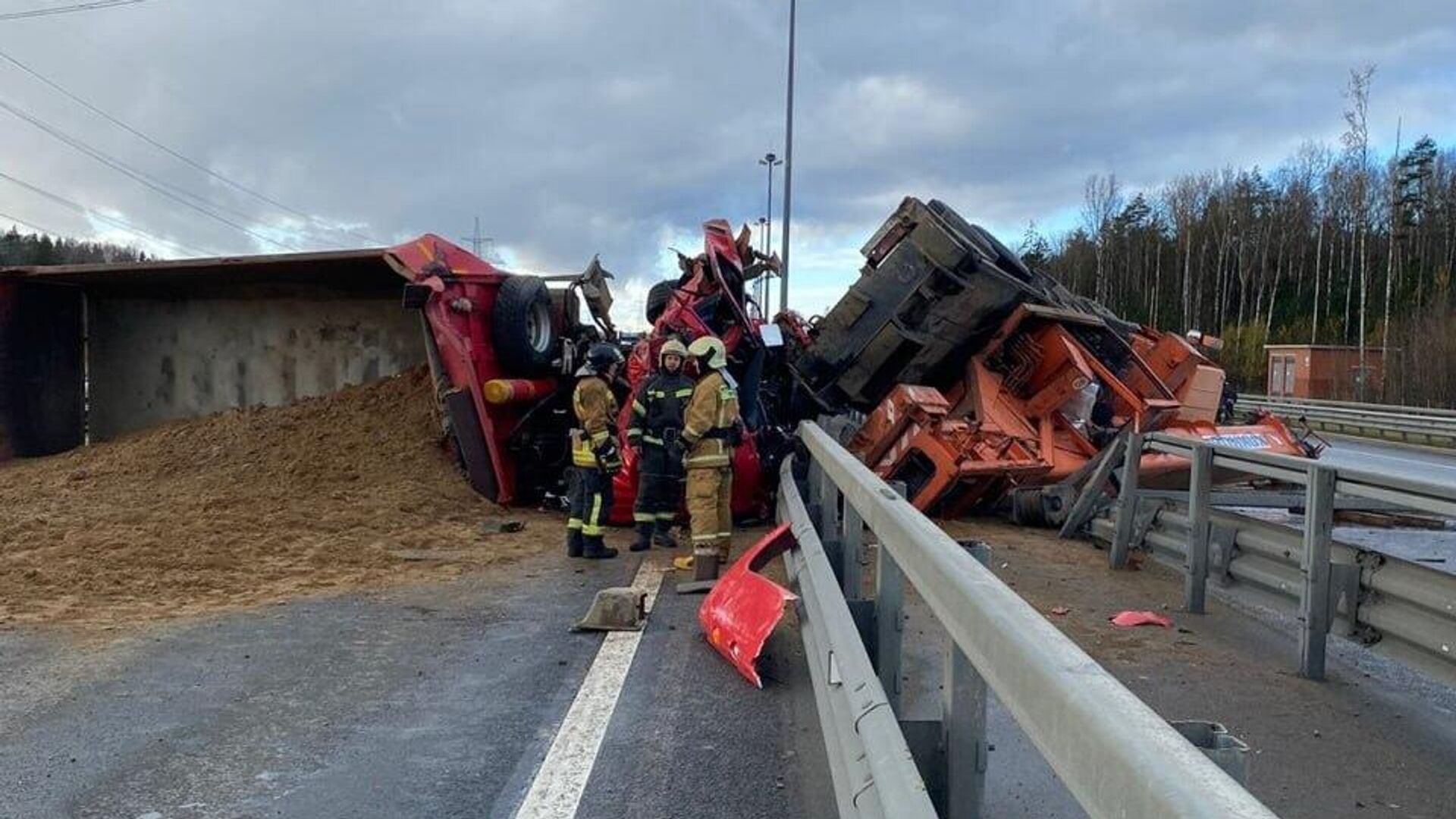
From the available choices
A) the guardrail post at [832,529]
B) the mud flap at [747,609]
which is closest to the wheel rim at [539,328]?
the guardrail post at [832,529]

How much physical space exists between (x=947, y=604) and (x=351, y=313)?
862 centimetres

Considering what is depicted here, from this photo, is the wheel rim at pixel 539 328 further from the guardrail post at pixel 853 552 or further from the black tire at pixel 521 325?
the guardrail post at pixel 853 552

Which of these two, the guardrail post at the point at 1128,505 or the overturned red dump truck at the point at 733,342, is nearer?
the guardrail post at the point at 1128,505

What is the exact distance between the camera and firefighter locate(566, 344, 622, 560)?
7.09 metres

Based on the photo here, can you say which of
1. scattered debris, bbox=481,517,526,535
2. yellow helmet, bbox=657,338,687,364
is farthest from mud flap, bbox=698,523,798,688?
scattered debris, bbox=481,517,526,535

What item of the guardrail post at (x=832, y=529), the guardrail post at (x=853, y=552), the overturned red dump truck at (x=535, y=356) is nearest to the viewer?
the guardrail post at (x=853, y=552)

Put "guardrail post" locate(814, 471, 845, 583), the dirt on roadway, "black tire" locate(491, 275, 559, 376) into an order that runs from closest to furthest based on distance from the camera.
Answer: "guardrail post" locate(814, 471, 845, 583) < the dirt on roadway < "black tire" locate(491, 275, 559, 376)

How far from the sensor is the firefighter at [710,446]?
704 centimetres

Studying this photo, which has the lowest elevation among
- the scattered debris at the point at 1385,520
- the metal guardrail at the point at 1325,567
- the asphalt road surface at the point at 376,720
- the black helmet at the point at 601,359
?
the asphalt road surface at the point at 376,720

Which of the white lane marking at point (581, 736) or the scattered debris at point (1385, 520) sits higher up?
the scattered debris at point (1385, 520)

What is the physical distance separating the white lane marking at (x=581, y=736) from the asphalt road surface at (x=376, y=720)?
0.04 m

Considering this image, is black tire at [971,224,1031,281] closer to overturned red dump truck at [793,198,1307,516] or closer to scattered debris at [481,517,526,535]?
overturned red dump truck at [793,198,1307,516]

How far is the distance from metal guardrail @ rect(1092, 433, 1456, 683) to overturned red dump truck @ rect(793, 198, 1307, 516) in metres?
2.62

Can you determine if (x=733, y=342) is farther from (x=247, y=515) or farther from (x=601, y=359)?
(x=247, y=515)
